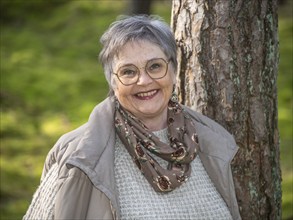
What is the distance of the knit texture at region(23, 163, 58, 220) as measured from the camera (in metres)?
2.60

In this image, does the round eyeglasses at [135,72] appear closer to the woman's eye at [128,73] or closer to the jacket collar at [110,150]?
the woman's eye at [128,73]

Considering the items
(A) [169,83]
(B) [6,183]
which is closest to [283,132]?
(B) [6,183]

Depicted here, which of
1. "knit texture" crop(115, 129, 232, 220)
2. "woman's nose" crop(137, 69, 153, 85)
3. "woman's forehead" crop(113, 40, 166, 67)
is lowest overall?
"knit texture" crop(115, 129, 232, 220)

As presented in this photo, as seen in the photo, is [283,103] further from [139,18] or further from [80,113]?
[139,18]

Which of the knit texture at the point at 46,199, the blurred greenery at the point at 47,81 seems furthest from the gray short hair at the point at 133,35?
the blurred greenery at the point at 47,81

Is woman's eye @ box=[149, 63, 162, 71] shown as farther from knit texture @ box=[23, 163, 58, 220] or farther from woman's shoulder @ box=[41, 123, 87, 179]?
knit texture @ box=[23, 163, 58, 220]

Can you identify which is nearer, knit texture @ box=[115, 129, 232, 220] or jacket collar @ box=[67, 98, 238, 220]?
jacket collar @ box=[67, 98, 238, 220]

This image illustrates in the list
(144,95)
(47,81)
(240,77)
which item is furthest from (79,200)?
(47,81)

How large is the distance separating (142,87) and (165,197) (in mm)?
527

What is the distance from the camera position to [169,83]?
2.85 metres

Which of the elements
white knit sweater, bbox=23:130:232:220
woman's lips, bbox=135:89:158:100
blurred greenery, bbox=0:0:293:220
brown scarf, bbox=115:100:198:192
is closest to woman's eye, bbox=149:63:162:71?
woman's lips, bbox=135:89:158:100

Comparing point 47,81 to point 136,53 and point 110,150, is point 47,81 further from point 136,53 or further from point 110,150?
point 110,150

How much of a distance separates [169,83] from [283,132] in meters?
4.84

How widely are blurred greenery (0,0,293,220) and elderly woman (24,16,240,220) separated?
2.67 meters
